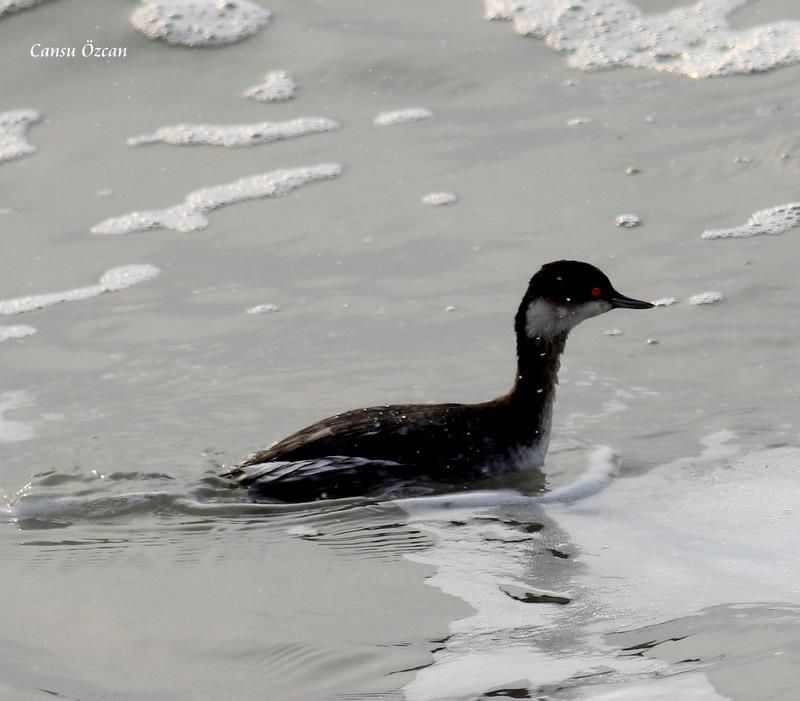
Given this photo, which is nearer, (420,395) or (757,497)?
(757,497)

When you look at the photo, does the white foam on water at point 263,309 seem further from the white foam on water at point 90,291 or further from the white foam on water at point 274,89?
the white foam on water at point 274,89

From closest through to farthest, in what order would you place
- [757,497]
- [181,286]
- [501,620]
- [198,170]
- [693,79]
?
[501,620], [757,497], [181,286], [198,170], [693,79]

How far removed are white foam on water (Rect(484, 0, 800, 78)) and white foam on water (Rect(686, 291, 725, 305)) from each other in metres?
2.82

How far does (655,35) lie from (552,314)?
14.1ft

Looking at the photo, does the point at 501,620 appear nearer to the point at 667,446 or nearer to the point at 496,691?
the point at 496,691

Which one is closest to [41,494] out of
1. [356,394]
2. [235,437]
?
[235,437]

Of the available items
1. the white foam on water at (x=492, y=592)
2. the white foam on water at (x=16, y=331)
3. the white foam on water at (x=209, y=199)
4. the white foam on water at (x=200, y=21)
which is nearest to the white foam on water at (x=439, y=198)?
the white foam on water at (x=209, y=199)

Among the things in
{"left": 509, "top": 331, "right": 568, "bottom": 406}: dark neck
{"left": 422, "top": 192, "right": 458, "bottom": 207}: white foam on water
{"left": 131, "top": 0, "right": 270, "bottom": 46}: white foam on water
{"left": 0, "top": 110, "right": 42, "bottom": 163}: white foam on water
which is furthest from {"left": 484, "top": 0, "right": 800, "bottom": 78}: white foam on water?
{"left": 509, "top": 331, "right": 568, "bottom": 406}: dark neck

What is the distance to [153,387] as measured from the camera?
7148 millimetres

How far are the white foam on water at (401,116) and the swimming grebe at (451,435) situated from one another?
3118 millimetres

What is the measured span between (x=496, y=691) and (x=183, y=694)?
2.89 feet

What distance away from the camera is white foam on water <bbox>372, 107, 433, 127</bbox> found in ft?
31.8

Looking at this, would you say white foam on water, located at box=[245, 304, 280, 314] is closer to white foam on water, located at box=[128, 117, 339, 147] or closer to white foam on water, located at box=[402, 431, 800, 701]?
white foam on water, located at box=[128, 117, 339, 147]

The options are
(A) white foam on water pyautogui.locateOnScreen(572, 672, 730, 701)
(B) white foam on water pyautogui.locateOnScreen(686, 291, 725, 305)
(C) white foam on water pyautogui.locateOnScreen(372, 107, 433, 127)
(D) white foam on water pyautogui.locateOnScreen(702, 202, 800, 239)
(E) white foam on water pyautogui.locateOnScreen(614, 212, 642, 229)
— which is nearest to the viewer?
(A) white foam on water pyautogui.locateOnScreen(572, 672, 730, 701)
